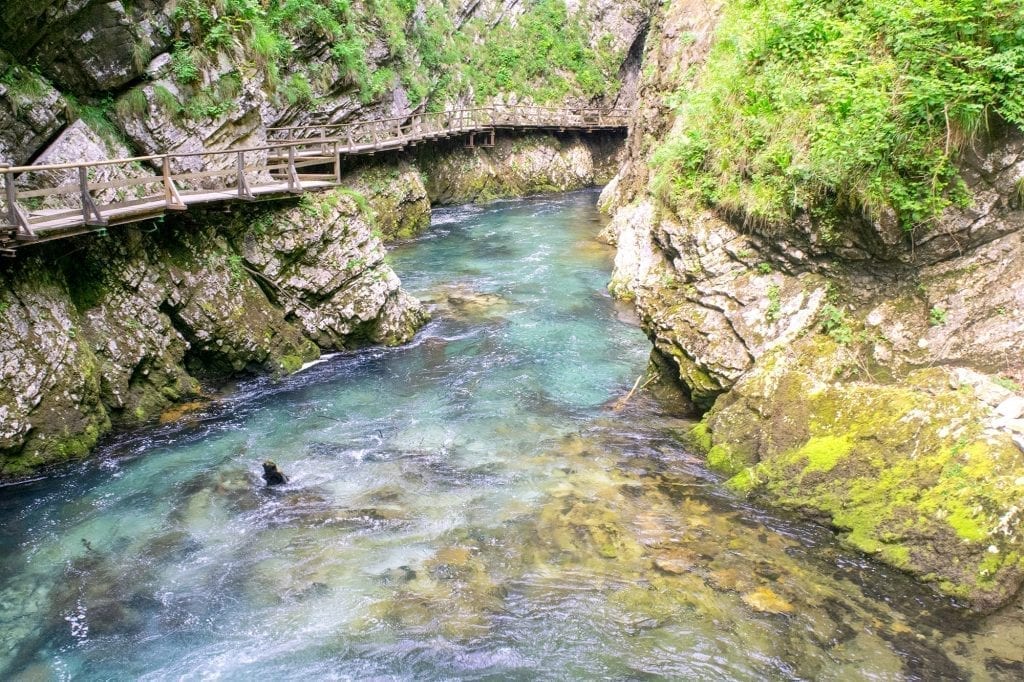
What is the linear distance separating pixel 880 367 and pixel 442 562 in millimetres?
5906

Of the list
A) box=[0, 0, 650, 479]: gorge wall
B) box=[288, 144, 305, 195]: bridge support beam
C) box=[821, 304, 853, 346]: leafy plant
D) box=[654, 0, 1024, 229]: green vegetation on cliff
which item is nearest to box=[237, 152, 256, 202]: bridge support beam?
A: box=[0, 0, 650, 479]: gorge wall

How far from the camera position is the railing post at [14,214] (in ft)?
31.2

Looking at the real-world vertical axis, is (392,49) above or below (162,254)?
above

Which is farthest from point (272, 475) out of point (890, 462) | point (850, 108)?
point (850, 108)

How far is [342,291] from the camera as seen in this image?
15211mm

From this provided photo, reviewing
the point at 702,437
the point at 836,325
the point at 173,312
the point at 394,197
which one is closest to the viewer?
the point at 836,325

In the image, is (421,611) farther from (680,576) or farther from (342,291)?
(342,291)

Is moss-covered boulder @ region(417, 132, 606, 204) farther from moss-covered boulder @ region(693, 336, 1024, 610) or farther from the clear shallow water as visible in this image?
moss-covered boulder @ region(693, 336, 1024, 610)

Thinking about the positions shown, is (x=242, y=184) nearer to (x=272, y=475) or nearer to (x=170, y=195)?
(x=170, y=195)

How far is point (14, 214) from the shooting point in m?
9.58

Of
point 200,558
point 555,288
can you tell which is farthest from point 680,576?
point 555,288

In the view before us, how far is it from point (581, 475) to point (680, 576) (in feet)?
8.15

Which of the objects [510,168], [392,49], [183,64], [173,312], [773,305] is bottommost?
[773,305]

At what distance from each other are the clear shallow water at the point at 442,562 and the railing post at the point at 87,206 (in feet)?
11.3
